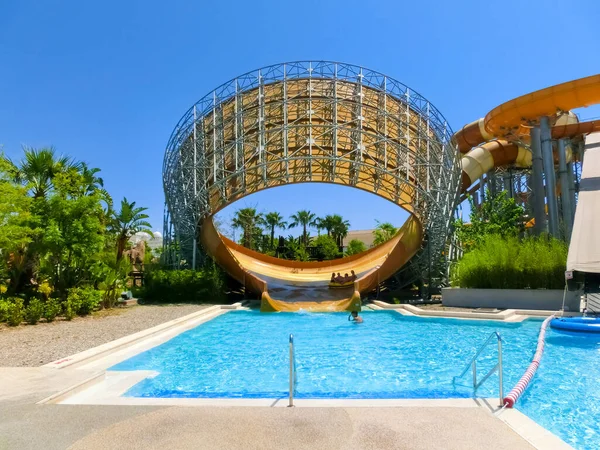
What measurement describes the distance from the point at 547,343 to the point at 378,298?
1087 centimetres

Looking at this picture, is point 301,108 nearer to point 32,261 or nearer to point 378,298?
point 378,298

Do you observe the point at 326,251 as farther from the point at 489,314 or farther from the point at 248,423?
the point at 248,423

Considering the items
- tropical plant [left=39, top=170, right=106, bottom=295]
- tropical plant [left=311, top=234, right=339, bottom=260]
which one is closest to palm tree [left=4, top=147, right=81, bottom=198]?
tropical plant [left=39, top=170, right=106, bottom=295]

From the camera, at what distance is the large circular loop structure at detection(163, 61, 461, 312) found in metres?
19.0

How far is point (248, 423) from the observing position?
4.18m

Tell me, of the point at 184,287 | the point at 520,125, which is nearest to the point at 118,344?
the point at 184,287

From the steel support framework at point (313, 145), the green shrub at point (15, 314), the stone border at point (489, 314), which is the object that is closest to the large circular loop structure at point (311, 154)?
the steel support framework at point (313, 145)

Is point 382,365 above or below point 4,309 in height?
below

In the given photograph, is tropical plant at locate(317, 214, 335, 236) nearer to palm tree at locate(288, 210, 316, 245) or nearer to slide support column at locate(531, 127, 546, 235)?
palm tree at locate(288, 210, 316, 245)

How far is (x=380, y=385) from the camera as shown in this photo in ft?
21.7

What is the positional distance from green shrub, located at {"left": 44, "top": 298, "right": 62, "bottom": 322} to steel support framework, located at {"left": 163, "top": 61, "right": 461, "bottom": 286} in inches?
303

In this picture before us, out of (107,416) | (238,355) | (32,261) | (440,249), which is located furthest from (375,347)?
(440,249)

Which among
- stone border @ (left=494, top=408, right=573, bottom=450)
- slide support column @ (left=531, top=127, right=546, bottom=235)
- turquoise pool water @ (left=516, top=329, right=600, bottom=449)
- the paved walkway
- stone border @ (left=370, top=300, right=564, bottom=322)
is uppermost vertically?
slide support column @ (left=531, top=127, right=546, bottom=235)

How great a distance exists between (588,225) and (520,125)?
28.9ft
